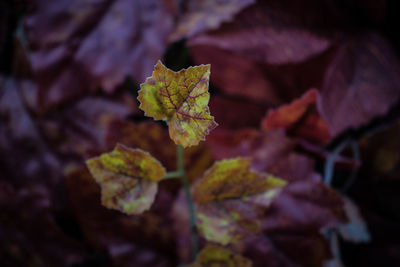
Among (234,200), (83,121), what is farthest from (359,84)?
(83,121)

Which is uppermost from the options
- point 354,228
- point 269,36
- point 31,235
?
point 269,36

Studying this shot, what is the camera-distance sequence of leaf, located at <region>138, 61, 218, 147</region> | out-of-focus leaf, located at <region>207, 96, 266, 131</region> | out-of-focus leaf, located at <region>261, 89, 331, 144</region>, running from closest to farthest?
leaf, located at <region>138, 61, 218, 147</region> < out-of-focus leaf, located at <region>261, 89, 331, 144</region> < out-of-focus leaf, located at <region>207, 96, 266, 131</region>

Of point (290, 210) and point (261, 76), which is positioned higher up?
point (261, 76)

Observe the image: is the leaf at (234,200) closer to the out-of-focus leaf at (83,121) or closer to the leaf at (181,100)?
the leaf at (181,100)

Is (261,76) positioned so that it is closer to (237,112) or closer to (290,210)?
(237,112)

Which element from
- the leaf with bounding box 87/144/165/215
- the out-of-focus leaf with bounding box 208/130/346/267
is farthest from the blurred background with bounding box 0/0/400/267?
the leaf with bounding box 87/144/165/215

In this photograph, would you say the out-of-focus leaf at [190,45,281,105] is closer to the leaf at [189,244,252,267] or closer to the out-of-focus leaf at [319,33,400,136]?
the out-of-focus leaf at [319,33,400,136]

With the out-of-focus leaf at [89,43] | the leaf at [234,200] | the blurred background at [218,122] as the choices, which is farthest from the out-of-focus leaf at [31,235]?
the leaf at [234,200]

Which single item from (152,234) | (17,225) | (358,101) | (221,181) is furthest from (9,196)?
(358,101)
